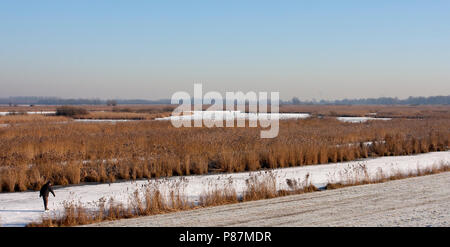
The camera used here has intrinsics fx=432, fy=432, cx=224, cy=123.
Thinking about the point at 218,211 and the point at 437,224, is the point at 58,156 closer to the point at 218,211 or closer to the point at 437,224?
the point at 218,211

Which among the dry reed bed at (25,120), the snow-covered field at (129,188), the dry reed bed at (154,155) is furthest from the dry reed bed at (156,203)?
the dry reed bed at (25,120)

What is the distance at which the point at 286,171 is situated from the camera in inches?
668

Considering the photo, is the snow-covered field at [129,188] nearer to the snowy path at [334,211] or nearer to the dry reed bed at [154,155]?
the dry reed bed at [154,155]

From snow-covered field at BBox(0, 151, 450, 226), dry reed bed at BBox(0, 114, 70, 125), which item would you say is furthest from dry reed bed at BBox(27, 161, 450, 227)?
dry reed bed at BBox(0, 114, 70, 125)

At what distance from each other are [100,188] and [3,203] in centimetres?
287

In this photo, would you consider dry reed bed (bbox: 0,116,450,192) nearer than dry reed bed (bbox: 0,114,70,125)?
Yes

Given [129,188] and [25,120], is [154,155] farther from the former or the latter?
[25,120]

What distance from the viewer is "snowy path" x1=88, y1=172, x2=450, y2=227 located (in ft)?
28.8

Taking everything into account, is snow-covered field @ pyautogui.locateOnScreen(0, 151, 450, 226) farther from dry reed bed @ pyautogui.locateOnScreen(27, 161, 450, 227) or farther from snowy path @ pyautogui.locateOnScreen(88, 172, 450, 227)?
snowy path @ pyautogui.locateOnScreen(88, 172, 450, 227)

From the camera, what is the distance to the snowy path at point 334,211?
28.8 feet

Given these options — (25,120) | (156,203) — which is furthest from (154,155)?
(25,120)
